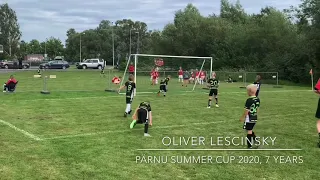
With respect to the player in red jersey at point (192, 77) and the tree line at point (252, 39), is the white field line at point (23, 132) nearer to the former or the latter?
the player in red jersey at point (192, 77)

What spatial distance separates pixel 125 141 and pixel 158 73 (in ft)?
58.5

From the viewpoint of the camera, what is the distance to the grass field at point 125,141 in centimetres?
699

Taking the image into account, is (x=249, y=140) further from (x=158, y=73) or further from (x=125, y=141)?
(x=158, y=73)

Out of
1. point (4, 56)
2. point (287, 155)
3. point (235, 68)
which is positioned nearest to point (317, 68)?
point (235, 68)

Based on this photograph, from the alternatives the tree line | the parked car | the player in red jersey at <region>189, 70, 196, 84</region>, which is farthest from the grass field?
the parked car

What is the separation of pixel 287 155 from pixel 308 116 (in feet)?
22.3

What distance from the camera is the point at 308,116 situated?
14.5m

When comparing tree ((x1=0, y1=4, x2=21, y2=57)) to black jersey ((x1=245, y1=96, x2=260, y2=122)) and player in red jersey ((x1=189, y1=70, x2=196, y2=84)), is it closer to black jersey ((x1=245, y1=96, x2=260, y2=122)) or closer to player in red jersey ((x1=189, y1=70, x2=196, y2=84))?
player in red jersey ((x1=189, y1=70, x2=196, y2=84))

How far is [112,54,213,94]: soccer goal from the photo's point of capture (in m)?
25.4

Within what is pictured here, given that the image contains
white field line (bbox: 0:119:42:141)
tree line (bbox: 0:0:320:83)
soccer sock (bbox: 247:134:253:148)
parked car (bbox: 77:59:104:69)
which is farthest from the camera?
parked car (bbox: 77:59:104:69)

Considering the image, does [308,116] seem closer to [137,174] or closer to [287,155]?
[287,155]

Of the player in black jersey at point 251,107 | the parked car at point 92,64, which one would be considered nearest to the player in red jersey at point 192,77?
the player in black jersey at point 251,107

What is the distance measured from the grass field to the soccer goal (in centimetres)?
875

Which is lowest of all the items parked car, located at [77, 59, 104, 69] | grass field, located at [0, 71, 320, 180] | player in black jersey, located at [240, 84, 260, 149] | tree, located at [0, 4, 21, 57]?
grass field, located at [0, 71, 320, 180]
